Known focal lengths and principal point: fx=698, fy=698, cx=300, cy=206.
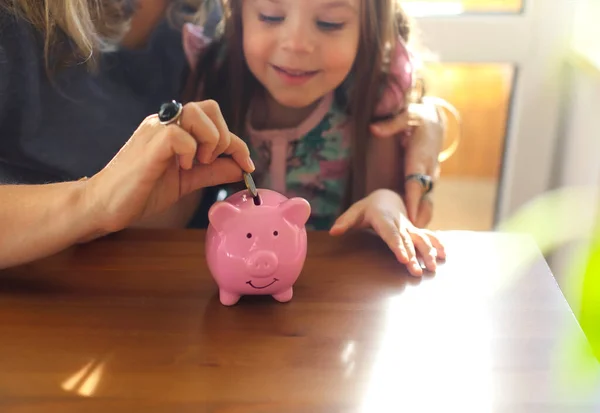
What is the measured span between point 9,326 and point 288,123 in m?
0.55

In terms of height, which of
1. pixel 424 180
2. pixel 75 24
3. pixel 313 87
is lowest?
pixel 424 180

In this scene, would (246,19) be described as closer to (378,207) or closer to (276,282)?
(378,207)

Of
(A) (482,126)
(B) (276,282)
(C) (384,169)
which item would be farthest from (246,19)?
(A) (482,126)

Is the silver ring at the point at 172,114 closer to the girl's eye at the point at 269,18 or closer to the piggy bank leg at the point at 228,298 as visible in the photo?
the piggy bank leg at the point at 228,298

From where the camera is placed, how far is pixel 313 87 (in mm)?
966

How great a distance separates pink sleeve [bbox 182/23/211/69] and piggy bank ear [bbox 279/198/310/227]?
0.44 metres

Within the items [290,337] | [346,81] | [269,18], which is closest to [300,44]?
[269,18]

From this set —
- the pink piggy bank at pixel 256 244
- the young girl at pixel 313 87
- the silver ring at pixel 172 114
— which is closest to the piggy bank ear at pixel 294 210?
the pink piggy bank at pixel 256 244

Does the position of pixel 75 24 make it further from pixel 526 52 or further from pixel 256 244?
pixel 526 52

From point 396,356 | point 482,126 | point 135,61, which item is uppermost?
point 135,61

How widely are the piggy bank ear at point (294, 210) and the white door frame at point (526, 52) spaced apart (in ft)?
2.42

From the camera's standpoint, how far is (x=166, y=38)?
1018 millimetres

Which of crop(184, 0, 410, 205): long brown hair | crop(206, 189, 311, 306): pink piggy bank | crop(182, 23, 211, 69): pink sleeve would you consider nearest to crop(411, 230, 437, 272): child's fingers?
crop(206, 189, 311, 306): pink piggy bank

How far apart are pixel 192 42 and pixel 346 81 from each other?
0.24 m
